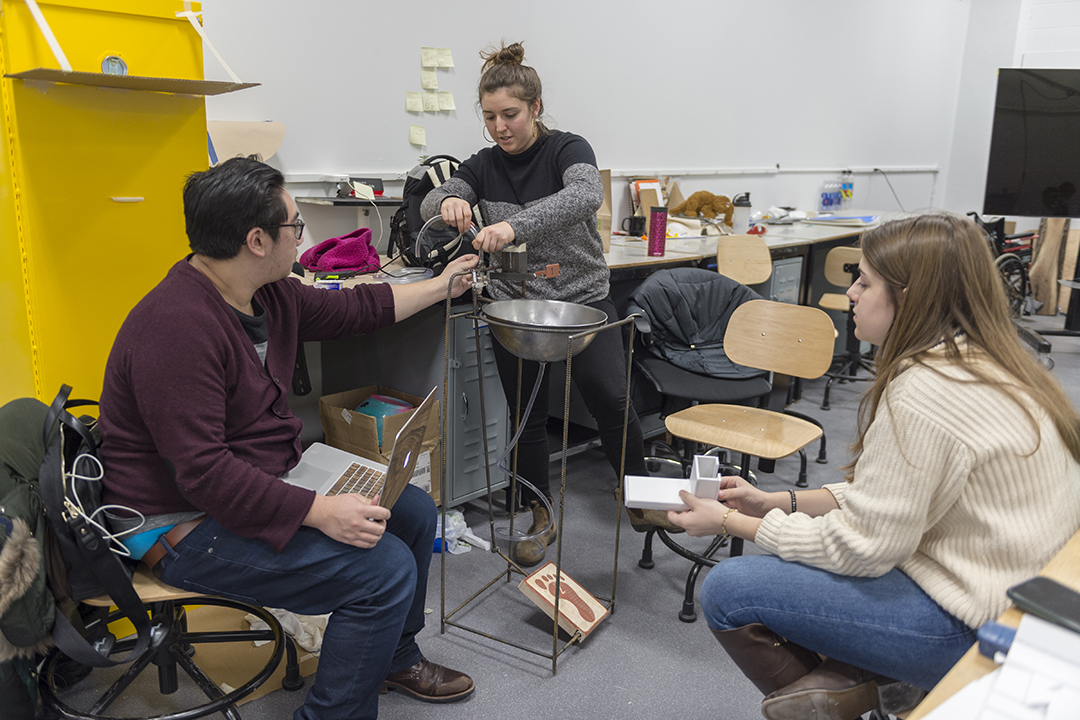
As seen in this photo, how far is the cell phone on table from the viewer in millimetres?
748

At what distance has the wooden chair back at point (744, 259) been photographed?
11.9 ft

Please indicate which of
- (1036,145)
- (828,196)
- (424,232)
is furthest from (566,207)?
(828,196)

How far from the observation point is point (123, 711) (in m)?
1.70

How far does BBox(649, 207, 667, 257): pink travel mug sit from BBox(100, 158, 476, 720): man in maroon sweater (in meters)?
2.10

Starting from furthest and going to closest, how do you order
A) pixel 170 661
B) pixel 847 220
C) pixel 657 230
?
1. pixel 847 220
2. pixel 657 230
3. pixel 170 661

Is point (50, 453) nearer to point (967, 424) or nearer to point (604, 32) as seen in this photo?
point (967, 424)

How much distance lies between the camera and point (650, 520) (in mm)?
2354

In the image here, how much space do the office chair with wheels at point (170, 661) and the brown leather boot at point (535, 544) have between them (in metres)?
0.79

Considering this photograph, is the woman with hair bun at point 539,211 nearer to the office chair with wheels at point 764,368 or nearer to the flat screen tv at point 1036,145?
the office chair with wheels at point 764,368

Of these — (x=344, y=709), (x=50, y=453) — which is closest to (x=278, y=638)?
(x=344, y=709)

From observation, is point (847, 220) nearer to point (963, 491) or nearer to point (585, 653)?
point (585, 653)

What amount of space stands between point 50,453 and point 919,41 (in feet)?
24.4

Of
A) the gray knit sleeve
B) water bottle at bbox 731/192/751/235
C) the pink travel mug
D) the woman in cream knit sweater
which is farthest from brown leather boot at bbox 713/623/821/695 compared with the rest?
water bottle at bbox 731/192/751/235

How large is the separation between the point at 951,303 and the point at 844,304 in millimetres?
3240
